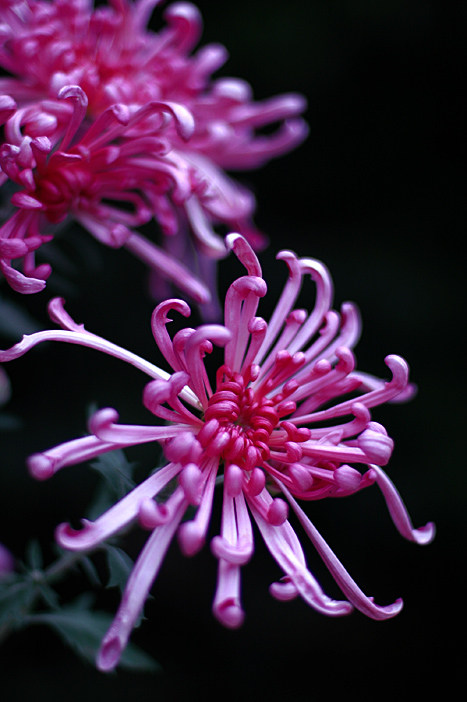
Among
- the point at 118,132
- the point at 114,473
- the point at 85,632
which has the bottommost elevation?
the point at 85,632

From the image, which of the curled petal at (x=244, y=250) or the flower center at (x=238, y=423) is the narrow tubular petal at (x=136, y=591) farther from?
the curled petal at (x=244, y=250)

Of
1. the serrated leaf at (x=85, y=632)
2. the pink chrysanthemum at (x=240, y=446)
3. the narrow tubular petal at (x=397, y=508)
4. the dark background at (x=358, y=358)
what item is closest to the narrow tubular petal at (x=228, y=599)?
the pink chrysanthemum at (x=240, y=446)

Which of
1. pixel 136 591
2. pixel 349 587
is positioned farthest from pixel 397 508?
pixel 136 591

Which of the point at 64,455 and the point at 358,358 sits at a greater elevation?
the point at 64,455

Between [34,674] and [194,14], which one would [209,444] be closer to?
[194,14]

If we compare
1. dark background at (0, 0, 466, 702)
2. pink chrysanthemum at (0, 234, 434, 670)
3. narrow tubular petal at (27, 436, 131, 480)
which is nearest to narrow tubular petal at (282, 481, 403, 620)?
pink chrysanthemum at (0, 234, 434, 670)

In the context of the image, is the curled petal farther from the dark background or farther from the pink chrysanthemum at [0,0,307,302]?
the dark background

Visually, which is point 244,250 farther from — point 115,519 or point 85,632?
point 85,632
